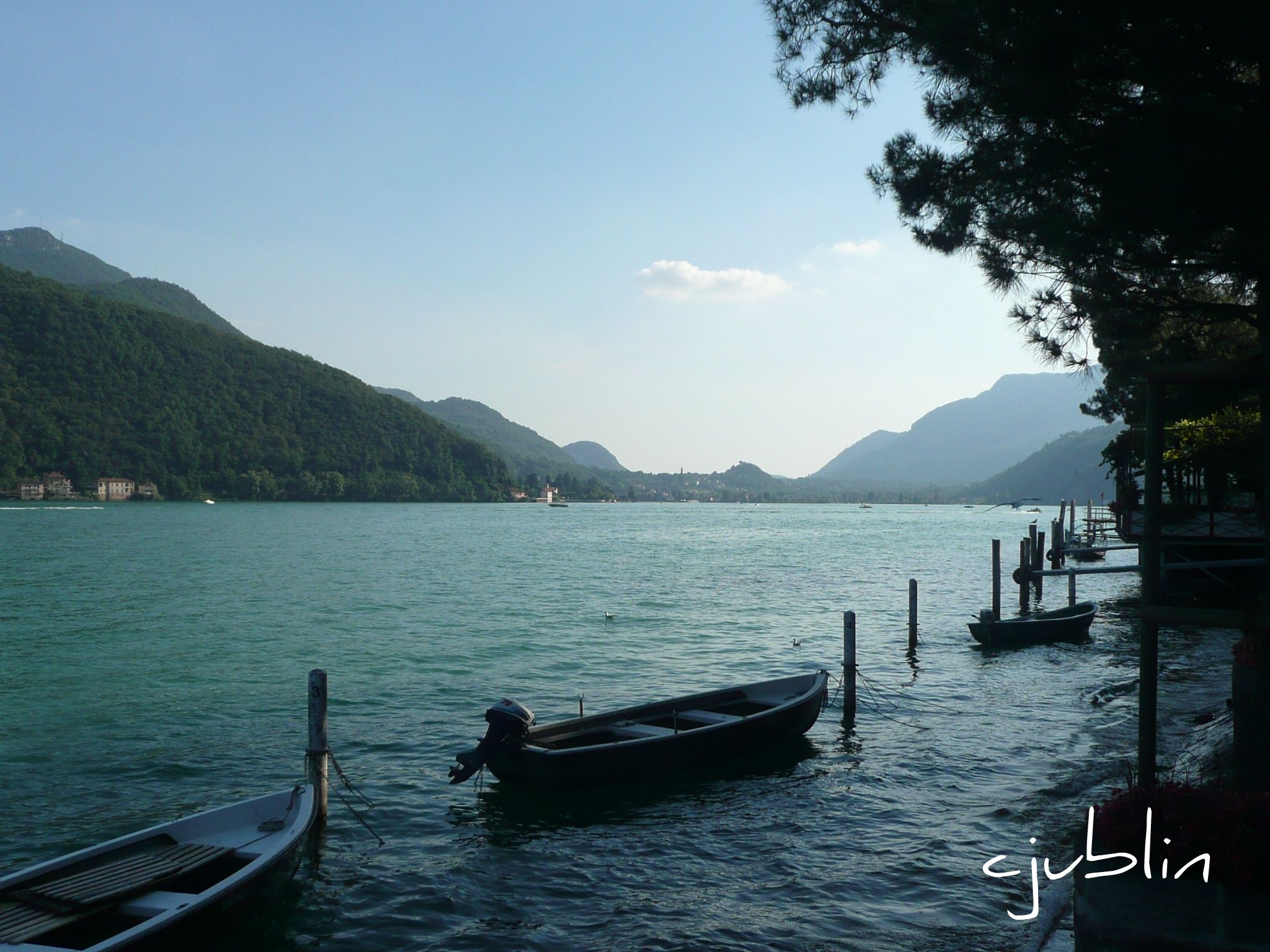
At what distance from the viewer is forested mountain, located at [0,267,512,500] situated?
5714 inches

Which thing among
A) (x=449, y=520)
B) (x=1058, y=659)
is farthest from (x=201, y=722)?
(x=449, y=520)

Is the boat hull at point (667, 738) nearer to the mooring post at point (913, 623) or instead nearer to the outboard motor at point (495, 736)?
the outboard motor at point (495, 736)

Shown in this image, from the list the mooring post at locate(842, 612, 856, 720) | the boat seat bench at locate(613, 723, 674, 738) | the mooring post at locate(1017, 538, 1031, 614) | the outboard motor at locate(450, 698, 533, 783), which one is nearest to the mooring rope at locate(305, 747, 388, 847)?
the outboard motor at locate(450, 698, 533, 783)

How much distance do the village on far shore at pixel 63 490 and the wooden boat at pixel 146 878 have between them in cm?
15922

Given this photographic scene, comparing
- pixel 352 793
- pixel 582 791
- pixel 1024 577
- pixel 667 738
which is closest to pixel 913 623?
pixel 1024 577

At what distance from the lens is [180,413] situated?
15750 centimetres

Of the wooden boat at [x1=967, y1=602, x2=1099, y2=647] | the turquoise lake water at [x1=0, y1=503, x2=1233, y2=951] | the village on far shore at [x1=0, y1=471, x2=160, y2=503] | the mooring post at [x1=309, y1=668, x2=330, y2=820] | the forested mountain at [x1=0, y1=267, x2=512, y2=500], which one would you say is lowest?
the turquoise lake water at [x1=0, y1=503, x2=1233, y2=951]

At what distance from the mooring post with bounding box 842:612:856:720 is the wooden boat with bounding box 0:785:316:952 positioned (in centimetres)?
1077

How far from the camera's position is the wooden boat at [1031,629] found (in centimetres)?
2655

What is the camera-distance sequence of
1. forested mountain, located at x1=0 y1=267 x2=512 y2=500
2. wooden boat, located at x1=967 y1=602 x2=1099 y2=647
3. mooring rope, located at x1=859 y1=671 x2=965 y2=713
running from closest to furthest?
mooring rope, located at x1=859 y1=671 x2=965 y2=713
wooden boat, located at x1=967 y1=602 x2=1099 y2=647
forested mountain, located at x1=0 y1=267 x2=512 y2=500

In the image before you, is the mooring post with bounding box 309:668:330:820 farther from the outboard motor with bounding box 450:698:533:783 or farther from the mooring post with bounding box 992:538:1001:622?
the mooring post with bounding box 992:538:1001:622

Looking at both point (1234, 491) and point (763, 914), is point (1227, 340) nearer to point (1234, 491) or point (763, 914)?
point (763, 914)

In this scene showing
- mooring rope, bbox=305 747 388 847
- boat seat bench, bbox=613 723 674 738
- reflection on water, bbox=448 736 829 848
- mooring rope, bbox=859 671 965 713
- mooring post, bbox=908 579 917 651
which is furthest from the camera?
mooring post, bbox=908 579 917 651

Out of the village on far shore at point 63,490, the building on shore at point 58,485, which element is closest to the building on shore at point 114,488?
the village on far shore at point 63,490
